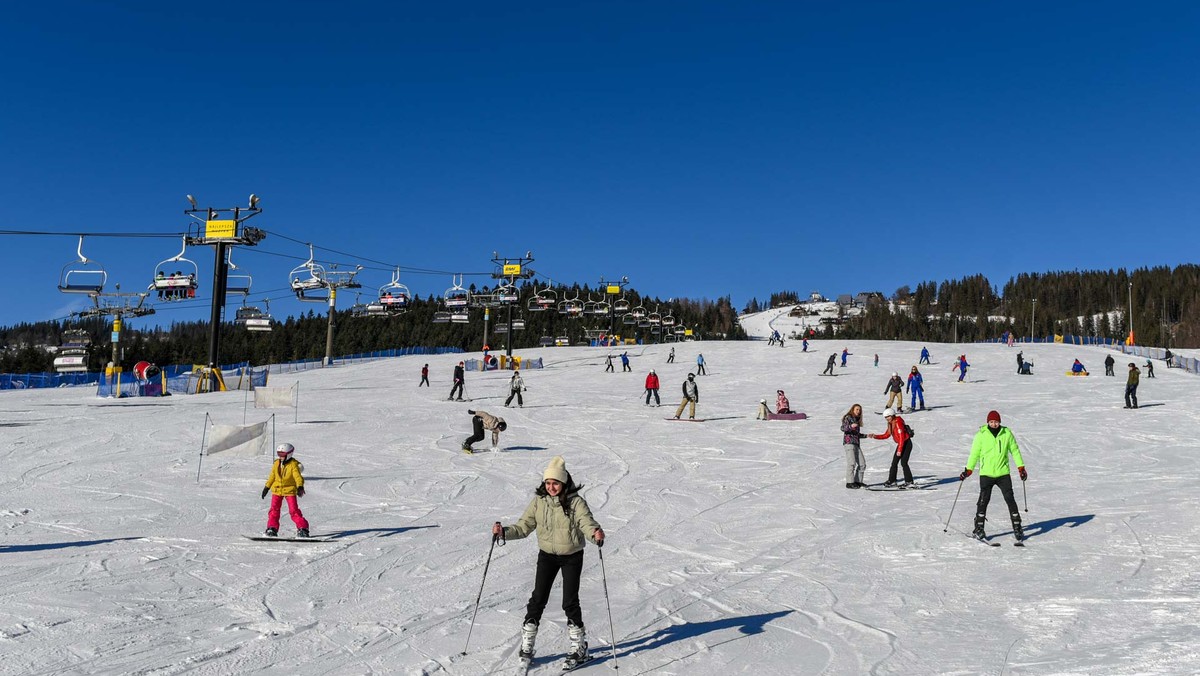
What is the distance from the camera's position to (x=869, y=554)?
31.7 ft

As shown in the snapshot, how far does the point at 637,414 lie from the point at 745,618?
20.7m

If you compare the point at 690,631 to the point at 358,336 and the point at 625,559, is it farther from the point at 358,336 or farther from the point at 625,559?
the point at 358,336

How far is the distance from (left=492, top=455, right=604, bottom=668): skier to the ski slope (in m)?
0.31

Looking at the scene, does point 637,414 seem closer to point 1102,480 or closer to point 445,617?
point 1102,480

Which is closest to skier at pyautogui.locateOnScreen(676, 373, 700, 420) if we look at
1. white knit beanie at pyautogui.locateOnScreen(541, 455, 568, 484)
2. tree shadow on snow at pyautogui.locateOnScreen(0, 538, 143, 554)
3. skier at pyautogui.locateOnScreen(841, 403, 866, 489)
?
skier at pyautogui.locateOnScreen(841, 403, 866, 489)

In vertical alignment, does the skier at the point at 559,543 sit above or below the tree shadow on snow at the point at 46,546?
above

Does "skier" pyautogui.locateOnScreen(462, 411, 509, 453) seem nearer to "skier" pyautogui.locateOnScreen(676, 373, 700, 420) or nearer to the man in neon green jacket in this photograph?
"skier" pyautogui.locateOnScreen(676, 373, 700, 420)

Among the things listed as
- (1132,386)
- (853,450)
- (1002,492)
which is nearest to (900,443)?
(853,450)

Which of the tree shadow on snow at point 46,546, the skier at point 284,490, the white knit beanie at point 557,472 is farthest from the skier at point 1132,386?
the tree shadow on snow at point 46,546

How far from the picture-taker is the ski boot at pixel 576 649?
19.8 ft

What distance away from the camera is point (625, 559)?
967cm

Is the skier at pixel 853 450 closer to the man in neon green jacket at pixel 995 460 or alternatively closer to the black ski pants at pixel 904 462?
the black ski pants at pixel 904 462

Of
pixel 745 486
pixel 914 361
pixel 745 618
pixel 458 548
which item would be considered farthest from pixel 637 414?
pixel 914 361

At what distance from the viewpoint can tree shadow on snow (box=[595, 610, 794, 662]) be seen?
255 inches
